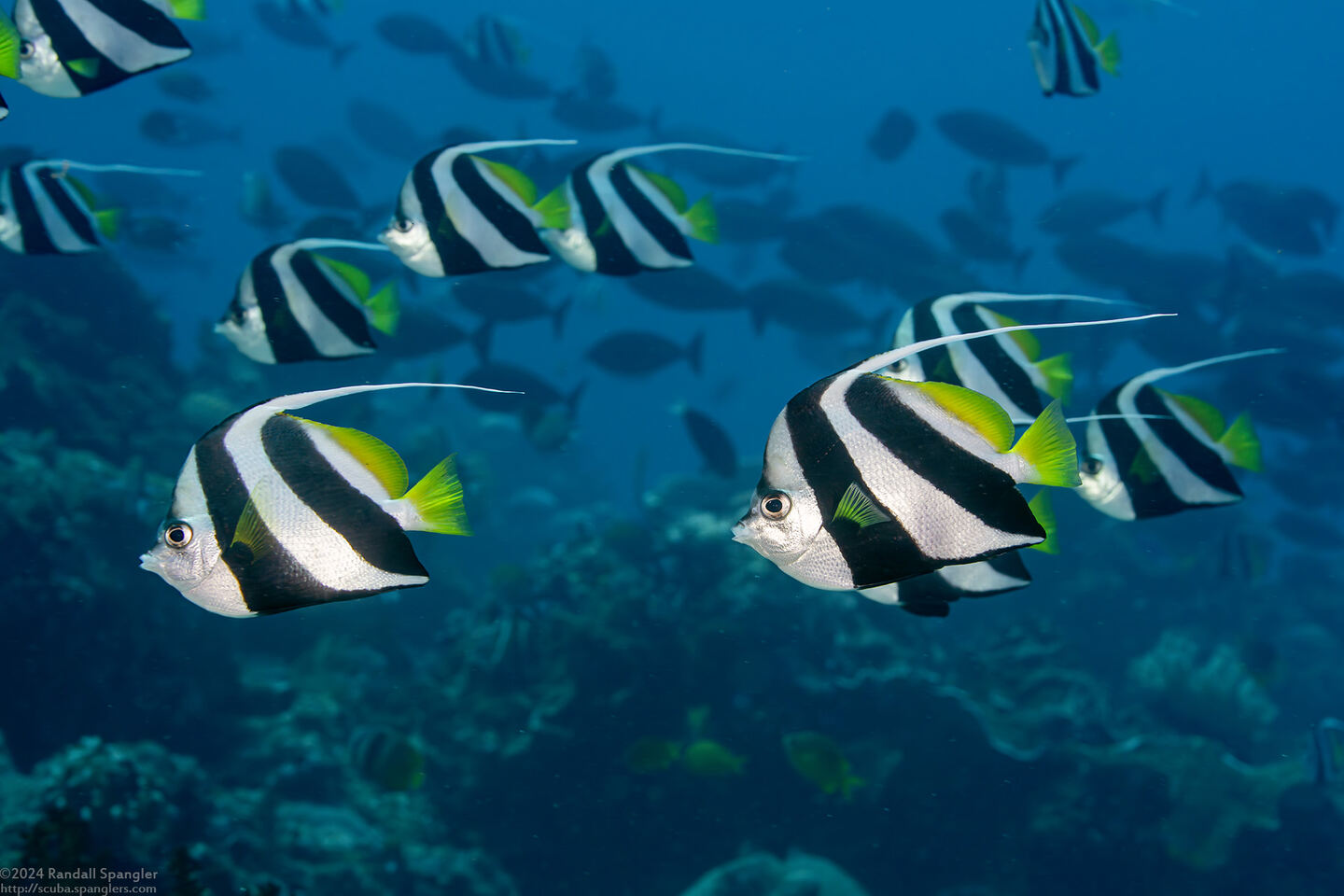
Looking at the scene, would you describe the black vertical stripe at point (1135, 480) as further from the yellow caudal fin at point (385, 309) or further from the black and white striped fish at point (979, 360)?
the yellow caudal fin at point (385, 309)

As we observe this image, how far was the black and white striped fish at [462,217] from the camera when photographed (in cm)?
279

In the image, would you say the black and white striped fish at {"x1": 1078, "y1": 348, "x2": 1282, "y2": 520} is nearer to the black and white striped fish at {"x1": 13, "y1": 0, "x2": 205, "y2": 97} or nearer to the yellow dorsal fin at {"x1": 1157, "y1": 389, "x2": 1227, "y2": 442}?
the yellow dorsal fin at {"x1": 1157, "y1": 389, "x2": 1227, "y2": 442}

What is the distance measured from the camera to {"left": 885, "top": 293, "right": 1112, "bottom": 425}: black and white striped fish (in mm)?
2180

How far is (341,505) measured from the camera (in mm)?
1441

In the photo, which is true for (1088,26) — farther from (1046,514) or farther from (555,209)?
(1046,514)

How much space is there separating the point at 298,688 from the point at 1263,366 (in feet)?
47.7

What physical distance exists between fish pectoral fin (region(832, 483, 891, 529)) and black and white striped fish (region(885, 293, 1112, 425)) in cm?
92

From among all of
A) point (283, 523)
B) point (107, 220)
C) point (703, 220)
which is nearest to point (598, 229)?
point (703, 220)

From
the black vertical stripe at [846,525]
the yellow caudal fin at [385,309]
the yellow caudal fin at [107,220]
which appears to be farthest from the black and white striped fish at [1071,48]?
the yellow caudal fin at [107,220]

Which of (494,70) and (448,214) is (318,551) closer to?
(448,214)

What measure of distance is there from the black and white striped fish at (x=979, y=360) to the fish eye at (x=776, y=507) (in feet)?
3.19

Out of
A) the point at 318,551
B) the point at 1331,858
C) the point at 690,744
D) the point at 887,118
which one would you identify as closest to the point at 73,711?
the point at 690,744

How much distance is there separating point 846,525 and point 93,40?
3.12m

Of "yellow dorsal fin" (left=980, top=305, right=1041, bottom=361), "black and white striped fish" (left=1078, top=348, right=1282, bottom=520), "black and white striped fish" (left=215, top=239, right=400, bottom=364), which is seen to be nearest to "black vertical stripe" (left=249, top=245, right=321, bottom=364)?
"black and white striped fish" (left=215, top=239, right=400, bottom=364)
